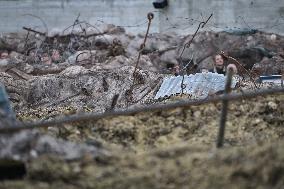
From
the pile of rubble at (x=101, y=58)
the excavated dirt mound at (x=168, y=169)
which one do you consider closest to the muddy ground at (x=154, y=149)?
the excavated dirt mound at (x=168, y=169)

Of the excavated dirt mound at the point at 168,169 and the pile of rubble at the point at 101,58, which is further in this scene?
the pile of rubble at the point at 101,58

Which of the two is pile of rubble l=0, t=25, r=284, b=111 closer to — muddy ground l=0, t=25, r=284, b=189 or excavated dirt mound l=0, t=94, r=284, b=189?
muddy ground l=0, t=25, r=284, b=189

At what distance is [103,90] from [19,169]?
5223mm

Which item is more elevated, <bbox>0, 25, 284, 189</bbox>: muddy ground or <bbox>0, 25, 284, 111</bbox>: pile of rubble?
<bbox>0, 25, 284, 189</bbox>: muddy ground

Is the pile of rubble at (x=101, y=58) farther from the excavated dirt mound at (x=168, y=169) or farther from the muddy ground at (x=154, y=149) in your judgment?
the excavated dirt mound at (x=168, y=169)

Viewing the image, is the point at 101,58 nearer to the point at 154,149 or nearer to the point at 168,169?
the point at 154,149

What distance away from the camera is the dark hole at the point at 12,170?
2.85 m

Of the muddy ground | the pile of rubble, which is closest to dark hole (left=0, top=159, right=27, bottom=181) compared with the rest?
the muddy ground

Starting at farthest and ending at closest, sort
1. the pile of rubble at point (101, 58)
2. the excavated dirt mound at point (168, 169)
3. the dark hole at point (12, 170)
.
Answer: the pile of rubble at point (101, 58)
the dark hole at point (12, 170)
the excavated dirt mound at point (168, 169)

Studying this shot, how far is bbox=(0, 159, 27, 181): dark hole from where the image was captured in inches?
112

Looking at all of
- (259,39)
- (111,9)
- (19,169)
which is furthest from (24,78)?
(19,169)

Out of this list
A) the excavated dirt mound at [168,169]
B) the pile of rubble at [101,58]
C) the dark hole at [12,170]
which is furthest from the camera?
the pile of rubble at [101,58]

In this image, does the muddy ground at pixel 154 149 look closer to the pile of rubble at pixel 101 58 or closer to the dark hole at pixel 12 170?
the dark hole at pixel 12 170

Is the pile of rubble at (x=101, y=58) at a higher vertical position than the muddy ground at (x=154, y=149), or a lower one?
lower
